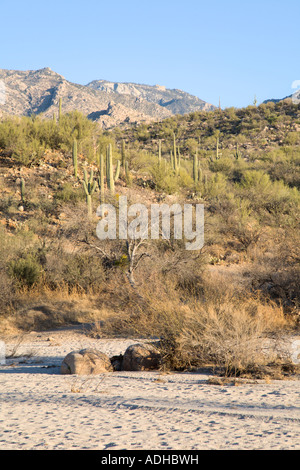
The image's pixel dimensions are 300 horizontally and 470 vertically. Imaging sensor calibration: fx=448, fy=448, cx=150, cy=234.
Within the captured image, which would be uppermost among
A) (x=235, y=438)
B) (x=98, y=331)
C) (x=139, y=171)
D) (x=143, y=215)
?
(x=139, y=171)

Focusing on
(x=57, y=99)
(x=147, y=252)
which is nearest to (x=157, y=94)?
(x=57, y=99)

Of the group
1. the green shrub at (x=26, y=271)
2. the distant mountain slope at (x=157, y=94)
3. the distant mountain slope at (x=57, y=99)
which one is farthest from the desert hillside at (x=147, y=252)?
the distant mountain slope at (x=157, y=94)

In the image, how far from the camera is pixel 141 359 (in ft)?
21.8

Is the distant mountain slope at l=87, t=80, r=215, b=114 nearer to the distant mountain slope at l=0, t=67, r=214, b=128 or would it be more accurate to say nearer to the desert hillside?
the distant mountain slope at l=0, t=67, r=214, b=128

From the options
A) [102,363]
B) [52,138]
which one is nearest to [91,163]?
[52,138]

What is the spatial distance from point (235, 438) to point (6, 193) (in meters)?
20.7

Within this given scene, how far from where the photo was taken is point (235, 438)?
3.77 meters

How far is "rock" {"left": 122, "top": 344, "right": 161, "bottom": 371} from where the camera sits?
21.8ft

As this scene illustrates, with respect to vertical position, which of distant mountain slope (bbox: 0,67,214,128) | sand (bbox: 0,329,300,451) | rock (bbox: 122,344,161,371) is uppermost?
distant mountain slope (bbox: 0,67,214,128)

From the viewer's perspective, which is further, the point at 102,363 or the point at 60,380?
the point at 102,363

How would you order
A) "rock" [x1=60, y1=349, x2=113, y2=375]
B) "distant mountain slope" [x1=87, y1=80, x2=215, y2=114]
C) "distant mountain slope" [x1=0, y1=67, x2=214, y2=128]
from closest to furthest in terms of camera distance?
"rock" [x1=60, y1=349, x2=113, y2=375] < "distant mountain slope" [x1=0, y1=67, x2=214, y2=128] < "distant mountain slope" [x1=87, y1=80, x2=215, y2=114]

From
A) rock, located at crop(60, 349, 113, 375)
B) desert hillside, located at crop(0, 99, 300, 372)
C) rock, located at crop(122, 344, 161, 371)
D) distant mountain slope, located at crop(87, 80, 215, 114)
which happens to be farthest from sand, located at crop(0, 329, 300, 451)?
distant mountain slope, located at crop(87, 80, 215, 114)

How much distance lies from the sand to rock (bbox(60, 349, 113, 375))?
0.18m
